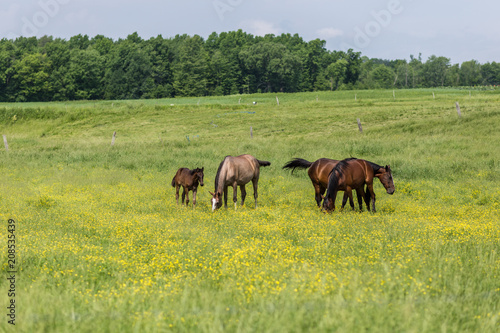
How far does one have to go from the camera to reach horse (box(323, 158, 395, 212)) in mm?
12552

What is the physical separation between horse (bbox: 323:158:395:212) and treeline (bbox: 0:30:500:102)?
10480cm

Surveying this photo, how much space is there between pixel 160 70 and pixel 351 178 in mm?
119548

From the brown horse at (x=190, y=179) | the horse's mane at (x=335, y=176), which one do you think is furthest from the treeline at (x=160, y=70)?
the horse's mane at (x=335, y=176)

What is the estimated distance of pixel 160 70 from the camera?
412 feet

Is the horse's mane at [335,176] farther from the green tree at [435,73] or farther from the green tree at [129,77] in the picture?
the green tree at [435,73]

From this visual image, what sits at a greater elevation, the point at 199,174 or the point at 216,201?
the point at 199,174

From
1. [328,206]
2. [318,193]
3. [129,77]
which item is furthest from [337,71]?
[328,206]

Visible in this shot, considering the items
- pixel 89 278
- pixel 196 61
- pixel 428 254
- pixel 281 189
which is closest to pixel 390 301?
pixel 428 254

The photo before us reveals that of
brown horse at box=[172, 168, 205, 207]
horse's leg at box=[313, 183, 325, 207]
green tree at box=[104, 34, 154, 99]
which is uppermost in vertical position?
green tree at box=[104, 34, 154, 99]

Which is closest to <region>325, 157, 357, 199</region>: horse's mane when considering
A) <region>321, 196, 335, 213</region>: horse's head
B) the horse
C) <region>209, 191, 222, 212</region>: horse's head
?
the horse

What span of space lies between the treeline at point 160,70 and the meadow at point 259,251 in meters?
94.3

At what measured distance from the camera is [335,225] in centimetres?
1061

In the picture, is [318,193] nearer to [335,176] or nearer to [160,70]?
[335,176]

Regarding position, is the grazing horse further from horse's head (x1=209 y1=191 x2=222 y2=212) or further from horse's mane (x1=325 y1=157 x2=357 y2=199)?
horse's mane (x1=325 y1=157 x2=357 y2=199)
